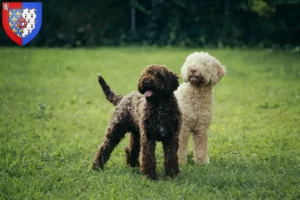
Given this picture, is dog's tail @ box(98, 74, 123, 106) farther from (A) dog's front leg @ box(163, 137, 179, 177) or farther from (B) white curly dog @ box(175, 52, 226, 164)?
(A) dog's front leg @ box(163, 137, 179, 177)

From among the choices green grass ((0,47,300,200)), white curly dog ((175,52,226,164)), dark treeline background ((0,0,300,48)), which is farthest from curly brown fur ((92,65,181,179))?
dark treeline background ((0,0,300,48))

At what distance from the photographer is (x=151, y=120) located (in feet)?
18.8

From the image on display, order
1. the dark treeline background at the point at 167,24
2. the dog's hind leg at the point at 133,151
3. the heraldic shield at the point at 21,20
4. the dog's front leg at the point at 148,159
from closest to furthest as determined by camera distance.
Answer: the dog's front leg at the point at 148,159
the dog's hind leg at the point at 133,151
the heraldic shield at the point at 21,20
the dark treeline background at the point at 167,24

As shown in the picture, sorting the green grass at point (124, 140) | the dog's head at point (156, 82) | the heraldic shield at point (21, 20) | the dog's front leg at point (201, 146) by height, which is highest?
the heraldic shield at point (21, 20)

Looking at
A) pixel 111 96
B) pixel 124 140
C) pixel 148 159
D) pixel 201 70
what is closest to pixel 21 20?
pixel 111 96

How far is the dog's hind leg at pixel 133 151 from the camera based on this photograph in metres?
6.43

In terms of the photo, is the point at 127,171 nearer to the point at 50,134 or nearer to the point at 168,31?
the point at 50,134

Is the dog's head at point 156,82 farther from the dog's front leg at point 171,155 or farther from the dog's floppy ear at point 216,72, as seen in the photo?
the dog's floppy ear at point 216,72

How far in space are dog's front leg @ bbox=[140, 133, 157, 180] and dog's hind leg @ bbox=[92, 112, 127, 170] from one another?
0.46m

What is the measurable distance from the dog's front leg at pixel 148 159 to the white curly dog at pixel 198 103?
91cm

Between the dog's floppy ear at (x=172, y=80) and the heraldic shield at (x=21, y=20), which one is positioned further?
the heraldic shield at (x=21, y=20)

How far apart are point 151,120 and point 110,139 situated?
2.37ft

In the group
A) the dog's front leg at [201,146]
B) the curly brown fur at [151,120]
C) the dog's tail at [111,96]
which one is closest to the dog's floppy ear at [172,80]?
the curly brown fur at [151,120]

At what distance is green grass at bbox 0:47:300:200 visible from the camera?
5.47 meters
